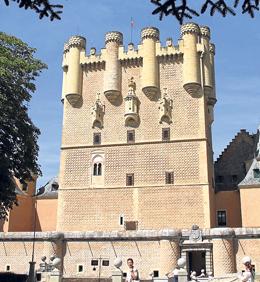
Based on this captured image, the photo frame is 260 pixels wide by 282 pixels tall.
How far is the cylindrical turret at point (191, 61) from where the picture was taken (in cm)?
3766

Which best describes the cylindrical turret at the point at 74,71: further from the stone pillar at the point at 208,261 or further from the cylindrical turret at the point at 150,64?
the stone pillar at the point at 208,261

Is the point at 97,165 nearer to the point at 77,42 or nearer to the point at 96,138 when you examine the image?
the point at 96,138

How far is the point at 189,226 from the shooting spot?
113ft

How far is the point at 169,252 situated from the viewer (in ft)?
96.0

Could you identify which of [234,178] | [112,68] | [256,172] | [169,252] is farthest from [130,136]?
[169,252]

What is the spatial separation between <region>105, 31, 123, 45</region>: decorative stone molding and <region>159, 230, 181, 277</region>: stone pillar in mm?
19645

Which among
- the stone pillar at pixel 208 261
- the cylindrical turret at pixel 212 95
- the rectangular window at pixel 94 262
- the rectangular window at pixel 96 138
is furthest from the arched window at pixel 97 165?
the stone pillar at pixel 208 261

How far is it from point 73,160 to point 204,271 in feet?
51.6

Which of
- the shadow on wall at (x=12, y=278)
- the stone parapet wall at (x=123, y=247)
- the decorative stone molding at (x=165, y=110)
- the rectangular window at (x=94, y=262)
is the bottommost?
the shadow on wall at (x=12, y=278)

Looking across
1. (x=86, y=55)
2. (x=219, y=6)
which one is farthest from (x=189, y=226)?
(x=219, y=6)

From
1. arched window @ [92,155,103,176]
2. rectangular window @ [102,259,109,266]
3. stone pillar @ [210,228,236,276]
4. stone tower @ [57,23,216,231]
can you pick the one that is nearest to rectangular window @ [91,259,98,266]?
rectangular window @ [102,259,109,266]

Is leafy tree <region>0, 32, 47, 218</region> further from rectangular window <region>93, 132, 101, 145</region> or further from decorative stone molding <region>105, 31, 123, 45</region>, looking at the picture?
decorative stone molding <region>105, 31, 123, 45</region>

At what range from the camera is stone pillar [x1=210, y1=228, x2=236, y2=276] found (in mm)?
28203

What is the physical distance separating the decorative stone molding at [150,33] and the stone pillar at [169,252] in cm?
1882
